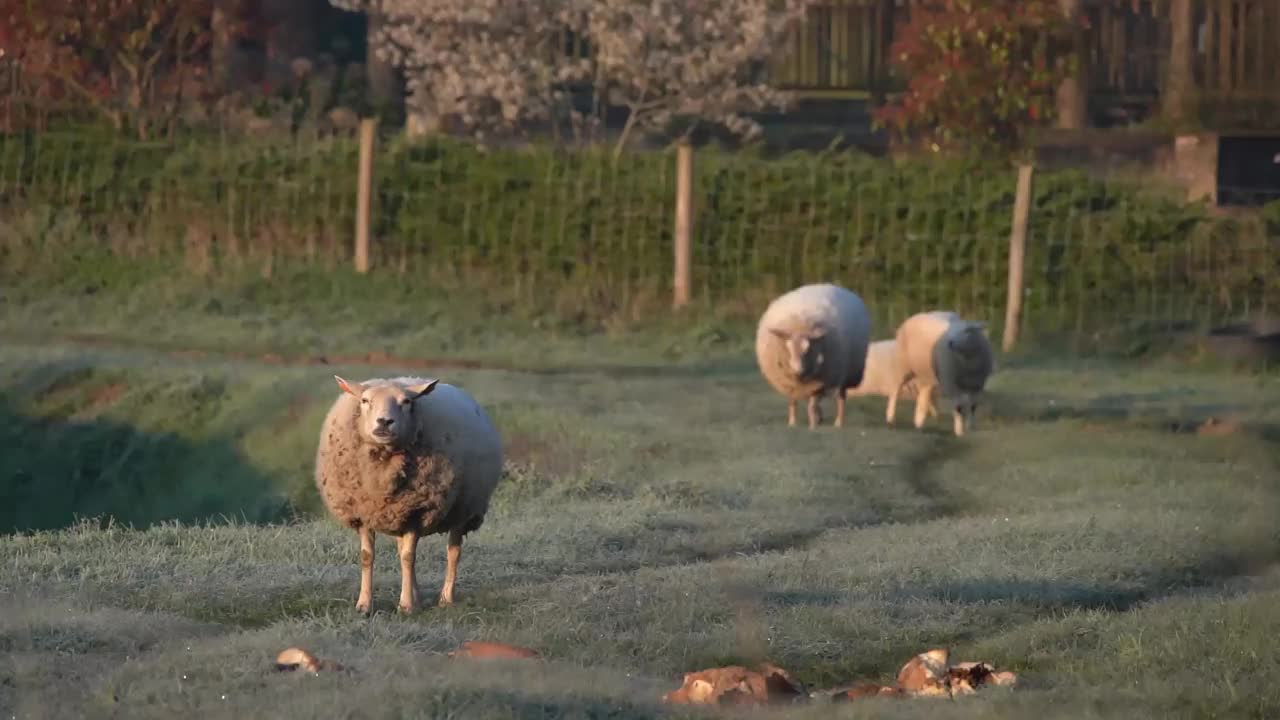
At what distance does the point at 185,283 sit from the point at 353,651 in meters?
17.5

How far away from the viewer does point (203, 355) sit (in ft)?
74.5

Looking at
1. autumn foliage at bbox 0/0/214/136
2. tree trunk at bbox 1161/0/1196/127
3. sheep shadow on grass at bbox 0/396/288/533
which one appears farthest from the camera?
tree trunk at bbox 1161/0/1196/127

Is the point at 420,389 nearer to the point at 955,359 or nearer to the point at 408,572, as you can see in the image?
the point at 408,572

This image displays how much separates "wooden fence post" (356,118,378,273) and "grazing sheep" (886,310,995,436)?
29.5ft

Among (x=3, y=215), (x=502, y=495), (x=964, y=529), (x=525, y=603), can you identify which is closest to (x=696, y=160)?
(x=3, y=215)

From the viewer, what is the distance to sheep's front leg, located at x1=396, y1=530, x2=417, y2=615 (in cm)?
1073

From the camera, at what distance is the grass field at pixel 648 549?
909 cm

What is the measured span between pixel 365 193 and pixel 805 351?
9.37 metres

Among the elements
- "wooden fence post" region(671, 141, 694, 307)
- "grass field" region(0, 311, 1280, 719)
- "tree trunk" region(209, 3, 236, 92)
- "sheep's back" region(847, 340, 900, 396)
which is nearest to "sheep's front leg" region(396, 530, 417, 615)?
"grass field" region(0, 311, 1280, 719)

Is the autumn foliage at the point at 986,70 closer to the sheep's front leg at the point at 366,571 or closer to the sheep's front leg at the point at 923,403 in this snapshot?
the sheep's front leg at the point at 923,403

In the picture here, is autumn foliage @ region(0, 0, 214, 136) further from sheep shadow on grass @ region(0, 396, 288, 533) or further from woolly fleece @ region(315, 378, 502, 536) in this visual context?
woolly fleece @ region(315, 378, 502, 536)

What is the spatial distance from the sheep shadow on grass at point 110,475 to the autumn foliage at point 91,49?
986cm

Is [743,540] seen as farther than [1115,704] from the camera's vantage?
Yes

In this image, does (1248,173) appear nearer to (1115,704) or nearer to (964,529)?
(964,529)
